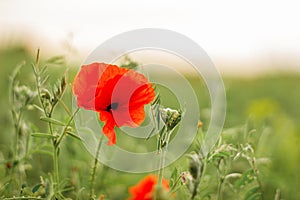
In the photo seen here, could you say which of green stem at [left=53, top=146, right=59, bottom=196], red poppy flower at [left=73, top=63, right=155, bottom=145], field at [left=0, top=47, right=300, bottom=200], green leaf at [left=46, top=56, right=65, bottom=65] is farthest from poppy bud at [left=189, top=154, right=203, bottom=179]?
green leaf at [left=46, top=56, right=65, bottom=65]

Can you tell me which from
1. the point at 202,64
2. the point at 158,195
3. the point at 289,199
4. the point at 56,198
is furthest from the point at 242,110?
the point at 158,195

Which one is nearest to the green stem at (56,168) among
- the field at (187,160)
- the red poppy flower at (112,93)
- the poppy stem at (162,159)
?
the field at (187,160)

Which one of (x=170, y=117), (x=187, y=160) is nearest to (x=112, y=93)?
(x=170, y=117)

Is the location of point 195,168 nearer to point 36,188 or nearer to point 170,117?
point 170,117

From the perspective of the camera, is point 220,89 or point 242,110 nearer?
point 220,89

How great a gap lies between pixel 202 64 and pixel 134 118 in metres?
0.36

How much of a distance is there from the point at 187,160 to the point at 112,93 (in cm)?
33

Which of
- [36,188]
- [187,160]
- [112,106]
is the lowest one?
[36,188]

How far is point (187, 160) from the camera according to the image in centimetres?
147

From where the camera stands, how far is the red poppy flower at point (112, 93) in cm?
124

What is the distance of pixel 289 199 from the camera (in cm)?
226

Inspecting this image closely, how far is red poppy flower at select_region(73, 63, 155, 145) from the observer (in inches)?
48.6

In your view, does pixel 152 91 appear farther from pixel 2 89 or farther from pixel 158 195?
pixel 2 89

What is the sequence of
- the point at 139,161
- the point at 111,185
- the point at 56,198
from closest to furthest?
1. the point at 56,198
2. the point at 111,185
3. the point at 139,161
